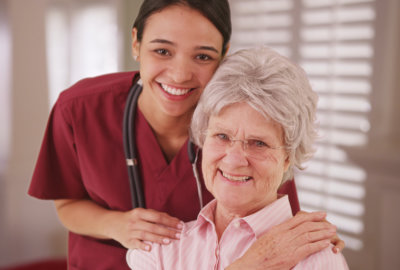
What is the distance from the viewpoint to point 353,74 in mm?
2404

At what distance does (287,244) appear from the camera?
40.6 inches

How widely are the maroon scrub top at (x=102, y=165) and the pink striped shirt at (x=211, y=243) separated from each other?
0.20m

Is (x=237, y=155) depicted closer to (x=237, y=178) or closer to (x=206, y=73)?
(x=237, y=178)

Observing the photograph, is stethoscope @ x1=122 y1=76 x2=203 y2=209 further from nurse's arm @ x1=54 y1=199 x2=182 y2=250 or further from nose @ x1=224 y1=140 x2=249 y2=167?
Result: nose @ x1=224 y1=140 x2=249 y2=167

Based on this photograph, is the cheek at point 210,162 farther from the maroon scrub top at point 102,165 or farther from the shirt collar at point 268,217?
the maroon scrub top at point 102,165

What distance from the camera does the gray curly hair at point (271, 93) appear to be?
1.06m

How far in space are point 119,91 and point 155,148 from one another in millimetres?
239

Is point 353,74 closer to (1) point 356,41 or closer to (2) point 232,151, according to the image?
(1) point 356,41

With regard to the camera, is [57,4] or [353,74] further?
[57,4]

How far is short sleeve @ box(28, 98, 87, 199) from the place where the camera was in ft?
5.21

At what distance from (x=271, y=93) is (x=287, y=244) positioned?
0.34 metres

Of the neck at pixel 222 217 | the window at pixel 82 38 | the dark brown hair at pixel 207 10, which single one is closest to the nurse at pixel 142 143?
the dark brown hair at pixel 207 10

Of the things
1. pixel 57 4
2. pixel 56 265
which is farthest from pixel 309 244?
pixel 57 4

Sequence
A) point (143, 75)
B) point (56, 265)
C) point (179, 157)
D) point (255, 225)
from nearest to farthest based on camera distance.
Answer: point (255, 225) < point (143, 75) < point (179, 157) < point (56, 265)
